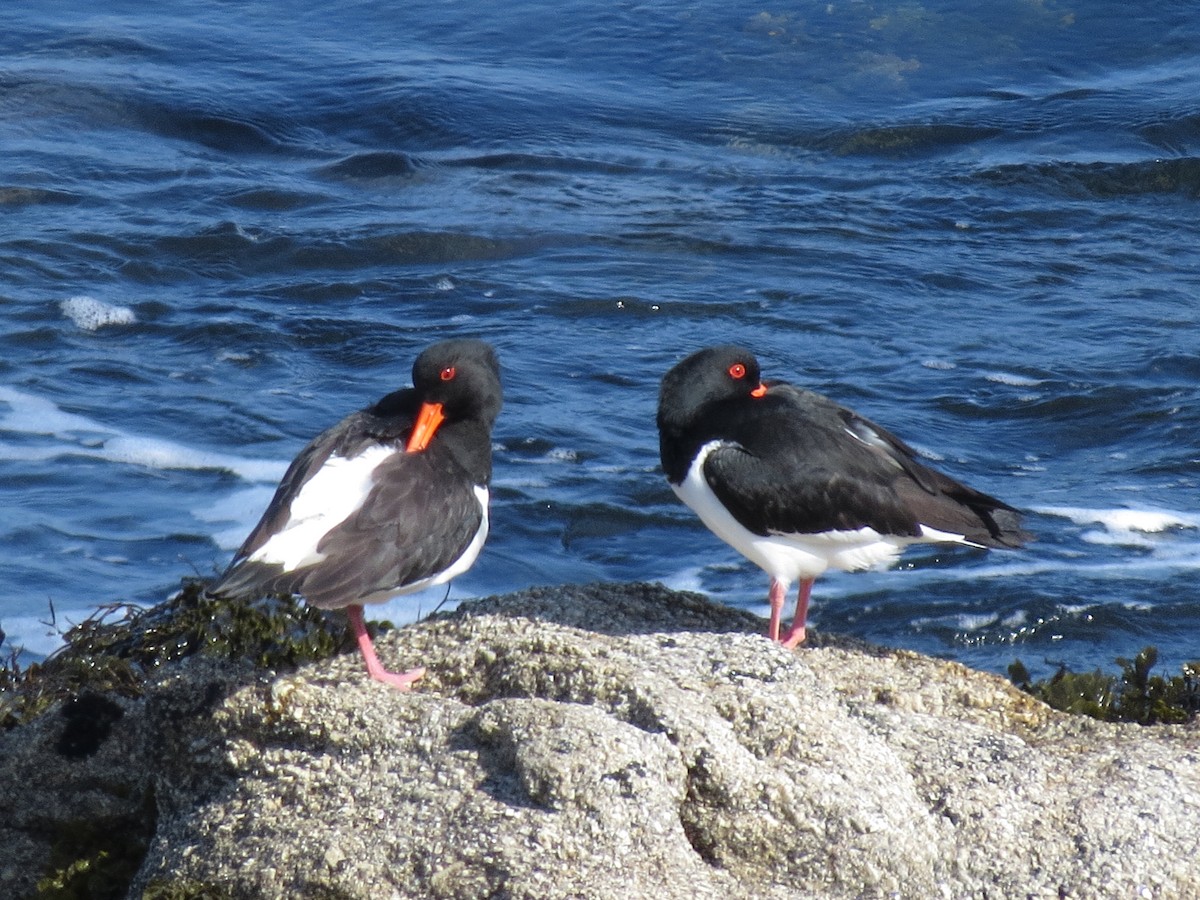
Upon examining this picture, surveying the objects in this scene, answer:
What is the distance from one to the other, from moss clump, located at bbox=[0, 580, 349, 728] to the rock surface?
0.33 metres

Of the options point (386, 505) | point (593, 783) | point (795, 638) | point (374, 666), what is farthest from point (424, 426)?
point (593, 783)

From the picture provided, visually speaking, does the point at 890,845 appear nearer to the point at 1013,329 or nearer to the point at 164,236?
the point at 1013,329

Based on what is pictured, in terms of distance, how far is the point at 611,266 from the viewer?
38.6 feet

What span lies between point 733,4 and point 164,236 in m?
8.50

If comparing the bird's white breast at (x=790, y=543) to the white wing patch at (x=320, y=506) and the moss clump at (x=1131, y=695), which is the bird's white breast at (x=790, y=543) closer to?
the moss clump at (x=1131, y=695)

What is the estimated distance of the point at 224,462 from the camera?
8.91 m

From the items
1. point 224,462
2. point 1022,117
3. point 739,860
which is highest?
point 1022,117

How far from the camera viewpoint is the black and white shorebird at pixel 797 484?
530 centimetres

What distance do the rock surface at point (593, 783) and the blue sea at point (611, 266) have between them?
208cm

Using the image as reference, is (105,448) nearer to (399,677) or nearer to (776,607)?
(776,607)

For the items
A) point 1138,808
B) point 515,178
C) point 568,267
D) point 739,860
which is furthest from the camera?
point 515,178

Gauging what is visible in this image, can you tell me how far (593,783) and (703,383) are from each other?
236 cm

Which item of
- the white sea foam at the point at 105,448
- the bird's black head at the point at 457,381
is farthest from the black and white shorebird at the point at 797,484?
the white sea foam at the point at 105,448

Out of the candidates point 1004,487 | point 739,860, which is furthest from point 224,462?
point 739,860
